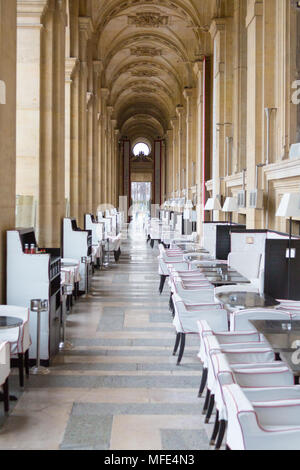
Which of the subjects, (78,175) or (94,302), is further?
(78,175)

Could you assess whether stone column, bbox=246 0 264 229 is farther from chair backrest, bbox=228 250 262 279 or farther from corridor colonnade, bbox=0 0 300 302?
chair backrest, bbox=228 250 262 279

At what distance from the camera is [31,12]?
1010 centimetres

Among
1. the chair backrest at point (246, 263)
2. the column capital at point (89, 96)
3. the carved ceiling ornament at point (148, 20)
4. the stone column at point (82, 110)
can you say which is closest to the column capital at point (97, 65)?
the column capital at point (89, 96)

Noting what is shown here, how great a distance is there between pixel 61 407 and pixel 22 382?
2.38ft

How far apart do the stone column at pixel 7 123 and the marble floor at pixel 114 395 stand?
4.83 feet

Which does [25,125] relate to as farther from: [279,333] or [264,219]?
[279,333]

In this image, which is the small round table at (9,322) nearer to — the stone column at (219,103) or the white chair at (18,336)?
the white chair at (18,336)

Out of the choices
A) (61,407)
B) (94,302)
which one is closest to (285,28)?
(94,302)

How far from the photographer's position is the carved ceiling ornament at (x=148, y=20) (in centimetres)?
2544

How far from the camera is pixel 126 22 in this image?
26.7 metres

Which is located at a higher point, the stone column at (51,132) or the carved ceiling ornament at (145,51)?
the carved ceiling ornament at (145,51)

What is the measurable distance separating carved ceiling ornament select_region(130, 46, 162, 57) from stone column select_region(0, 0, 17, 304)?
25.3 meters

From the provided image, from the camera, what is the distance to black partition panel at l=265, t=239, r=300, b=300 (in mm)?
7480

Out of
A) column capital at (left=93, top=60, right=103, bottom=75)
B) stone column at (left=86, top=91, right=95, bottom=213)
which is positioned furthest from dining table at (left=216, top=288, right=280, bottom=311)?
Result: column capital at (left=93, top=60, right=103, bottom=75)
